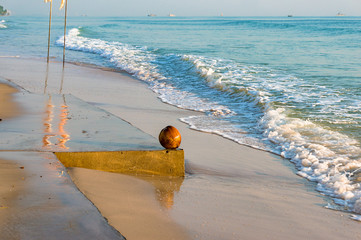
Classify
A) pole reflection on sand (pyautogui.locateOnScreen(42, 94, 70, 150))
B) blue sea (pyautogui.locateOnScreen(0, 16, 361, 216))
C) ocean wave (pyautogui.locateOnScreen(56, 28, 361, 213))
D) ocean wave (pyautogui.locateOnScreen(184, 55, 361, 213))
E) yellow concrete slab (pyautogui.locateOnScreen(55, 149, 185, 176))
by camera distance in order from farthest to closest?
blue sea (pyautogui.locateOnScreen(0, 16, 361, 216))
ocean wave (pyautogui.locateOnScreen(56, 28, 361, 213))
ocean wave (pyautogui.locateOnScreen(184, 55, 361, 213))
pole reflection on sand (pyautogui.locateOnScreen(42, 94, 70, 150))
yellow concrete slab (pyautogui.locateOnScreen(55, 149, 185, 176))

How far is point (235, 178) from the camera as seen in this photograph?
582 cm

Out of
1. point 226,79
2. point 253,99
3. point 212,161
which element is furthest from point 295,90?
point 212,161

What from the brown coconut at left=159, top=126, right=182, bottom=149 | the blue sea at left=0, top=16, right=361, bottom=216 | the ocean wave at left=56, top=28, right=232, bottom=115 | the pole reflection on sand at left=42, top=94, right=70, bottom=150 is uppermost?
the brown coconut at left=159, top=126, right=182, bottom=149

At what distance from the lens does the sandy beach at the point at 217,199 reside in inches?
161

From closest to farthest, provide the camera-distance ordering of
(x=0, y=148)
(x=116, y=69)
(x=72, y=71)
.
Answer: (x=0, y=148)
(x=72, y=71)
(x=116, y=69)

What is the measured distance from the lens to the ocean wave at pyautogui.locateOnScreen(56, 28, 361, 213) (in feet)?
20.4

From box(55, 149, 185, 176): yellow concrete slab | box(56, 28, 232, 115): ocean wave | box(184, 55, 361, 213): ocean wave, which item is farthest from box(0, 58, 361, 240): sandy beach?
box(56, 28, 232, 115): ocean wave

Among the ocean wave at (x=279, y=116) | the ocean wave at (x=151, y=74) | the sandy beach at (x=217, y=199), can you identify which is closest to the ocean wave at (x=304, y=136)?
the ocean wave at (x=279, y=116)

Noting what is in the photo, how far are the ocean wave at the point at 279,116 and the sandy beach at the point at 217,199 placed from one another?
0.32 metres

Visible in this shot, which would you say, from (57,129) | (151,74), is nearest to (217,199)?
(57,129)

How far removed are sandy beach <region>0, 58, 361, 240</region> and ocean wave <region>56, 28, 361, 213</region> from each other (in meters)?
0.32

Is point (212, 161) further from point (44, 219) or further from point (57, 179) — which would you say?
point (44, 219)

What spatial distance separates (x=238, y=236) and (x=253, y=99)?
304 inches

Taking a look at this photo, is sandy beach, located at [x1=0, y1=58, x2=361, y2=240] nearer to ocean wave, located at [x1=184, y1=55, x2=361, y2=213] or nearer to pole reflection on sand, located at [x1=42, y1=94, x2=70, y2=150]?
ocean wave, located at [x1=184, y1=55, x2=361, y2=213]
